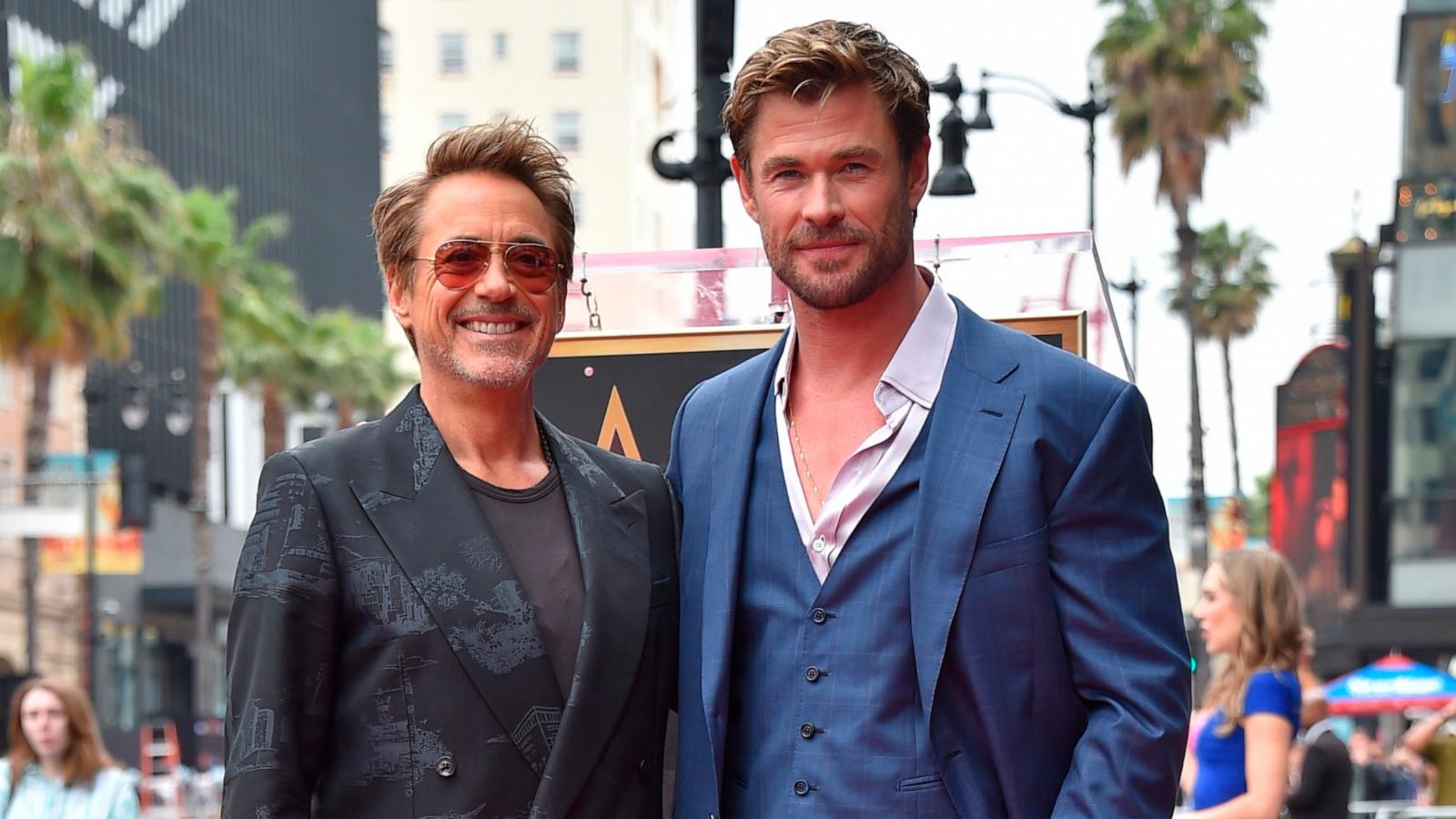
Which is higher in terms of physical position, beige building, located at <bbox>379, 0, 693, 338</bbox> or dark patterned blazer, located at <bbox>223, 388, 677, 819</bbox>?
beige building, located at <bbox>379, 0, 693, 338</bbox>

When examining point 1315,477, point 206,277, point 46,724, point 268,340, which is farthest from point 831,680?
point 268,340

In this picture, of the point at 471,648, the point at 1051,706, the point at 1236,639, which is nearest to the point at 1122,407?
the point at 1051,706

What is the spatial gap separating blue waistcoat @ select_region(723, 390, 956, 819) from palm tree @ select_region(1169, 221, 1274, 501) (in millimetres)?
53463

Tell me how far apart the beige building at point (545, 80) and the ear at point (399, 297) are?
87.9 m

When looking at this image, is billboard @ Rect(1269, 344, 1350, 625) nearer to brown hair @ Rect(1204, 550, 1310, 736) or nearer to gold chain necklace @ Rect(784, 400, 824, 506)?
brown hair @ Rect(1204, 550, 1310, 736)

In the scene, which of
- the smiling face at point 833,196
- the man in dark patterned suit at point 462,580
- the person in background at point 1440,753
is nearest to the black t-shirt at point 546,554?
the man in dark patterned suit at point 462,580

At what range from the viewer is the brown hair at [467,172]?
3699 millimetres

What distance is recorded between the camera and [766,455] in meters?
3.68

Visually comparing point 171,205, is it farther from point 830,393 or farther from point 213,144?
point 830,393

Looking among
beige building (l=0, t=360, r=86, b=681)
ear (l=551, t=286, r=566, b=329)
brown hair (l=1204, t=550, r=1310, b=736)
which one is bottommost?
beige building (l=0, t=360, r=86, b=681)

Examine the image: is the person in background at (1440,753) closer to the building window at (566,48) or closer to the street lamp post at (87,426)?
the street lamp post at (87,426)

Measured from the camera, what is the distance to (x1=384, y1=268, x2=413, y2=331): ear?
12.3ft

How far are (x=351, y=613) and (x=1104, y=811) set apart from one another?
1.29 meters

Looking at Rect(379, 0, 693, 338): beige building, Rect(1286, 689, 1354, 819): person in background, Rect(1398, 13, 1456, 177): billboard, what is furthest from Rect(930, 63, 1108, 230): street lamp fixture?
Rect(379, 0, 693, 338): beige building
